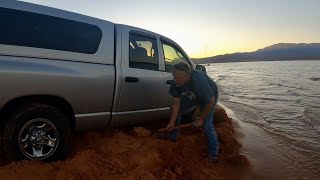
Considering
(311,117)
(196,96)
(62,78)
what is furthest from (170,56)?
(311,117)

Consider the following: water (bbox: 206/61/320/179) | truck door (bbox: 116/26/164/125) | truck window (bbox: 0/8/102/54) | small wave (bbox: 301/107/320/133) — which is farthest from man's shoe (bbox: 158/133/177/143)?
small wave (bbox: 301/107/320/133)

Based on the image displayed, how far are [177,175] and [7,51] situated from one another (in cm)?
260

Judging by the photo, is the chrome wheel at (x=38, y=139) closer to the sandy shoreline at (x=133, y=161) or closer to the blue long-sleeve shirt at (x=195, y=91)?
the sandy shoreline at (x=133, y=161)

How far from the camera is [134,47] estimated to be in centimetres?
518

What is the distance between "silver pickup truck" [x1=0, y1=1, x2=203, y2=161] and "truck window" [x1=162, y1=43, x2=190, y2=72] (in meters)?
0.58

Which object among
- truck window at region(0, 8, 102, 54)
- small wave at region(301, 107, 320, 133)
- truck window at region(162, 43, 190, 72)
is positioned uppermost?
truck window at region(0, 8, 102, 54)

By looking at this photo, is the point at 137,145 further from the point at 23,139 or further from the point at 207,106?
the point at 23,139

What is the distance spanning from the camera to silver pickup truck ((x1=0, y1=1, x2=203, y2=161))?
3.68 m

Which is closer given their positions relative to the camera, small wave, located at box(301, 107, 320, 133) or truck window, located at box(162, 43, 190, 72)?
truck window, located at box(162, 43, 190, 72)

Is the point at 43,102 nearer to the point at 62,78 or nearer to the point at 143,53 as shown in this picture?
the point at 62,78

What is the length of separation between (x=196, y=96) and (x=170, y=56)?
54.9 inches

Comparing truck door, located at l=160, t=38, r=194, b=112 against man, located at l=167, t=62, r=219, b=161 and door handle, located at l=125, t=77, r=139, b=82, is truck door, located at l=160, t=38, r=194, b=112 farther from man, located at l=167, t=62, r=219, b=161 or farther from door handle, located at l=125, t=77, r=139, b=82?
door handle, located at l=125, t=77, r=139, b=82

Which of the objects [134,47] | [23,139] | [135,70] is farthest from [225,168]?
[23,139]

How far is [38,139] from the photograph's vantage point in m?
3.86
